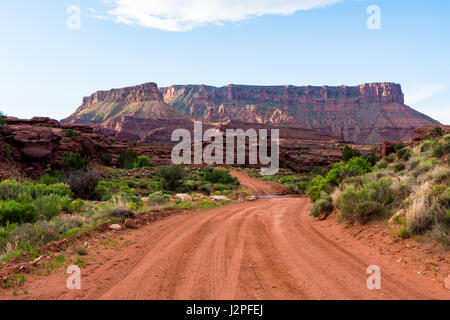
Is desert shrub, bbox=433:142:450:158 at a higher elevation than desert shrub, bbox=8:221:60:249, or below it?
higher

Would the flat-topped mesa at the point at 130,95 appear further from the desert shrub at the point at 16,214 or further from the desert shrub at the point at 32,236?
the desert shrub at the point at 32,236

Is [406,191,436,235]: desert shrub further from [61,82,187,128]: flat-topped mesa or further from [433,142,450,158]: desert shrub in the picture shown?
[61,82,187,128]: flat-topped mesa

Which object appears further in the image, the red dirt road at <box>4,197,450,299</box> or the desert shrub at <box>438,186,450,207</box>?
the desert shrub at <box>438,186,450,207</box>

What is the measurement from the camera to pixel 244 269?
17.6 ft

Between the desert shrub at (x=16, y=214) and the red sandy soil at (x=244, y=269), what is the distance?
3.40 meters

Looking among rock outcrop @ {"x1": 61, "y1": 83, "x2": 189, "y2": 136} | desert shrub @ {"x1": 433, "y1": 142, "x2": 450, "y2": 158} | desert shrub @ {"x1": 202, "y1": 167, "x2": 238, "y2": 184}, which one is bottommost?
desert shrub @ {"x1": 202, "y1": 167, "x2": 238, "y2": 184}

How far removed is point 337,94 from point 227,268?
193721mm

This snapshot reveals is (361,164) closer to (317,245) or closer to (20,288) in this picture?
(317,245)

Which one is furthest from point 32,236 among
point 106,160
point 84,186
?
point 106,160

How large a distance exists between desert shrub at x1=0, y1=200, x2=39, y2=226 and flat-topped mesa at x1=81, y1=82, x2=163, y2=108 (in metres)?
154

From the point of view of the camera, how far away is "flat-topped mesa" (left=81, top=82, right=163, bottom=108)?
15650cm

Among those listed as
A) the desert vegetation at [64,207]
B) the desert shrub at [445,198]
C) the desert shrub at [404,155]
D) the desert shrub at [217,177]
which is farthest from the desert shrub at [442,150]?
the desert shrub at [217,177]

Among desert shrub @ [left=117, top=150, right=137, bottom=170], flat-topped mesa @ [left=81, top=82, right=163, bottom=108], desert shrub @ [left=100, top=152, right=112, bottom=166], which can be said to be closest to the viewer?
desert shrub @ [left=117, top=150, right=137, bottom=170]

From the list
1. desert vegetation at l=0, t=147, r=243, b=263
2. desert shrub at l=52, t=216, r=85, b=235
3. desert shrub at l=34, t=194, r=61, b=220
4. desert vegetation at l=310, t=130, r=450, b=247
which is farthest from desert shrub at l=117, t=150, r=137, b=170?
desert vegetation at l=310, t=130, r=450, b=247
